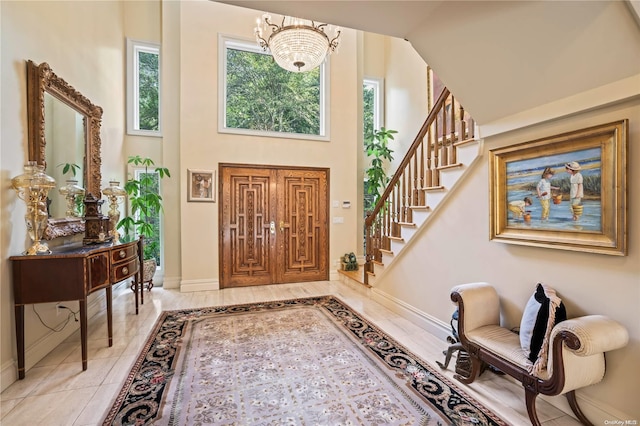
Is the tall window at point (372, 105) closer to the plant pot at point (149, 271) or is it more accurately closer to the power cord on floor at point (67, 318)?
the plant pot at point (149, 271)

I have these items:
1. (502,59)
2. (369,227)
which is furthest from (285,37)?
(369,227)

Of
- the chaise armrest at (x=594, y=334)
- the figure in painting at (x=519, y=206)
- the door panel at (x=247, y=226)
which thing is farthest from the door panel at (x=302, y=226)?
the chaise armrest at (x=594, y=334)

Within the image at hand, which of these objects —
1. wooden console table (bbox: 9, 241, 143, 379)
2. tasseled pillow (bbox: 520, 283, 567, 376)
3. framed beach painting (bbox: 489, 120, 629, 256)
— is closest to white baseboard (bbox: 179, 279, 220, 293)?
wooden console table (bbox: 9, 241, 143, 379)

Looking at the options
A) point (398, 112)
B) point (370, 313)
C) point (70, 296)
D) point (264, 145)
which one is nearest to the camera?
point (70, 296)

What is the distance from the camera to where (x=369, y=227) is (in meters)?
4.45

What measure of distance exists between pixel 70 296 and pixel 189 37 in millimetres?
4346

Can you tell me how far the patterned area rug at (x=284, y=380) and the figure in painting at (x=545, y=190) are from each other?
1422 mm

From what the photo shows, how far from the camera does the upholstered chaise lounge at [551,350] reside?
1.53 metres

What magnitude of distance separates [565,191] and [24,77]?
4.29m

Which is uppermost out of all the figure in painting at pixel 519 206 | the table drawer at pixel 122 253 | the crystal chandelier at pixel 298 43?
the crystal chandelier at pixel 298 43

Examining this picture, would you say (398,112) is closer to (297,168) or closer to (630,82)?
(297,168)

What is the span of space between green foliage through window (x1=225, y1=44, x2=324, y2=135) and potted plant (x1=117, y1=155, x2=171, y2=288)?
5.10 feet

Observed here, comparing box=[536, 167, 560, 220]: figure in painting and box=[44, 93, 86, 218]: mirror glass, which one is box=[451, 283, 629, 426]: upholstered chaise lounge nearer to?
box=[536, 167, 560, 220]: figure in painting

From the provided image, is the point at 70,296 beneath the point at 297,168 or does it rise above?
beneath
